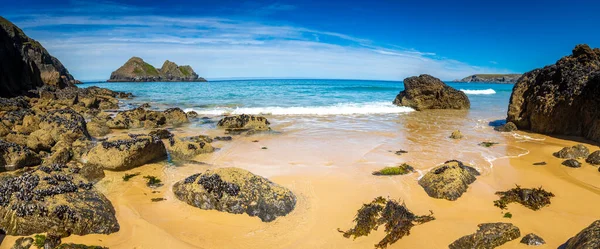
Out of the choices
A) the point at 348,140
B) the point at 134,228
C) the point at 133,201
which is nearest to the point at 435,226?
the point at 134,228

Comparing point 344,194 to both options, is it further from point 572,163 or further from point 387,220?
point 572,163

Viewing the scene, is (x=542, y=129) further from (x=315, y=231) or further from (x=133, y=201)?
(x=133, y=201)

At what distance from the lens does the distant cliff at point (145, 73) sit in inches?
4267

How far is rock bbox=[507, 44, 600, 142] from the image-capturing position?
1093 cm

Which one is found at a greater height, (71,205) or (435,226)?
(71,205)

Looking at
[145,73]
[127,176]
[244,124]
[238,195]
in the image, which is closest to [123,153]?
[127,176]

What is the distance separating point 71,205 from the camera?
471 centimetres

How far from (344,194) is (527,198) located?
323 centimetres

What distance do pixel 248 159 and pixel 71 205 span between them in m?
4.59

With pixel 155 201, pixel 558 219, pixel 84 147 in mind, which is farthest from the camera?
pixel 84 147

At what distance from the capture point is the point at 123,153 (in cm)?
754

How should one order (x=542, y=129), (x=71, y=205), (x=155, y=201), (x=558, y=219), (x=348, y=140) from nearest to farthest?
→ (x=71, y=205) < (x=558, y=219) < (x=155, y=201) < (x=348, y=140) < (x=542, y=129)

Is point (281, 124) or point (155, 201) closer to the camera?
point (155, 201)

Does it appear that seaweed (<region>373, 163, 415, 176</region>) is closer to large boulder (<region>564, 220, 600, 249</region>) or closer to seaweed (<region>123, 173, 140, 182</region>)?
large boulder (<region>564, 220, 600, 249</region>)
